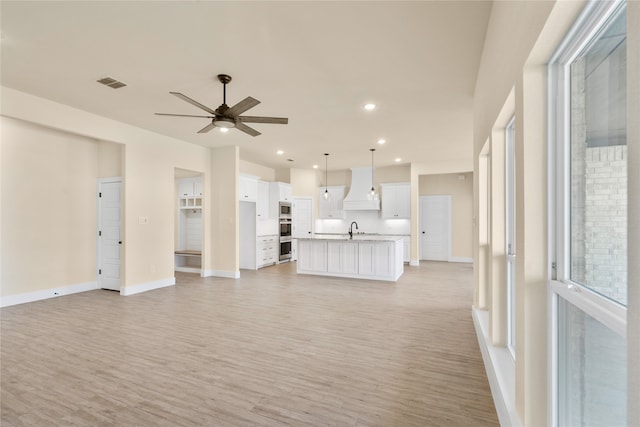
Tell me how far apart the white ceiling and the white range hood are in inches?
175

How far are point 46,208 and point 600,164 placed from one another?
22.7 ft

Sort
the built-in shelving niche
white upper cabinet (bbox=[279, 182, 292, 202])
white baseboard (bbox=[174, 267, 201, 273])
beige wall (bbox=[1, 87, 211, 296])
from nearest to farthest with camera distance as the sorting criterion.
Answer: beige wall (bbox=[1, 87, 211, 296]) → white baseboard (bbox=[174, 267, 201, 273]) → the built-in shelving niche → white upper cabinet (bbox=[279, 182, 292, 202])

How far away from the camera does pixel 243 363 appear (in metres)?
2.85

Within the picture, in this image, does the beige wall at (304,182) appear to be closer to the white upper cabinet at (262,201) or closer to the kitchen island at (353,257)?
the white upper cabinet at (262,201)

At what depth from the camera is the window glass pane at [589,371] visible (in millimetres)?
999

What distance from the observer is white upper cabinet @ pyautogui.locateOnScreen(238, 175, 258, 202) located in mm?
7711

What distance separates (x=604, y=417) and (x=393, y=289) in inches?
189

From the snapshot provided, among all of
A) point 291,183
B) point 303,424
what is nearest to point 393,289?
point 303,424

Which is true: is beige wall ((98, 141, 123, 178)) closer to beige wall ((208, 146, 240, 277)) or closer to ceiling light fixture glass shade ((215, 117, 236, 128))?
beige wall ((208, 146, 240, 277))

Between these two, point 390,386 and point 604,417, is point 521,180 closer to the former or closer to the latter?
point 604,417

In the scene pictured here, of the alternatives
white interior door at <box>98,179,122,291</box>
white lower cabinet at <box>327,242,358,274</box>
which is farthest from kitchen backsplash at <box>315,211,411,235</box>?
white interior door at <box>98,179,122,291</box>

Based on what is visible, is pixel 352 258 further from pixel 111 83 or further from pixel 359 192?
pixel 111 83

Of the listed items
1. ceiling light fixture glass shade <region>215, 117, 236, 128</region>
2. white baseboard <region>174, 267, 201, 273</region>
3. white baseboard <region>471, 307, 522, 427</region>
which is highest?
ceiling light fixture glass shade <region>215, 117, 236, 128</region>

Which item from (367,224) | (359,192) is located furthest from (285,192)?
(367,224)
